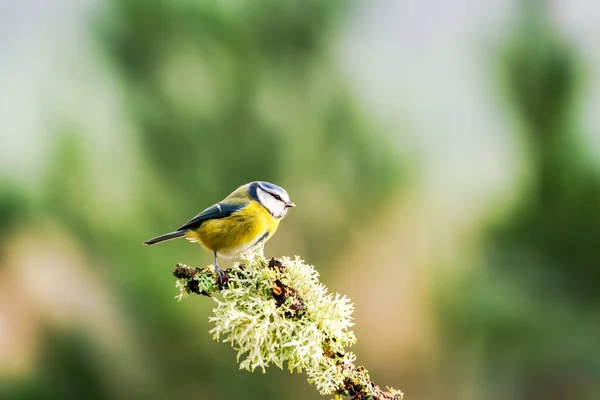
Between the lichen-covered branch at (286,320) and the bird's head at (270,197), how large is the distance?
9.8 inches

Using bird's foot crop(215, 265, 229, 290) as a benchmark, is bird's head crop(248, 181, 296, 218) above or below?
above

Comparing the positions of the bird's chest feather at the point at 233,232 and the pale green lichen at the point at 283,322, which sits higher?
the bird's chest feather at the point at 233,232

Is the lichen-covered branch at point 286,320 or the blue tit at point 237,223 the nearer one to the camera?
the lichen-covered branch at point 286,320

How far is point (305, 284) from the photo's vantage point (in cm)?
73

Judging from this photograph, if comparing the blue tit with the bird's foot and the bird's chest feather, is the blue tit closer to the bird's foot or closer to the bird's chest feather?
the bird's chest feather

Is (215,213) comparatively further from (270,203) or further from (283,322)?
(283,322)

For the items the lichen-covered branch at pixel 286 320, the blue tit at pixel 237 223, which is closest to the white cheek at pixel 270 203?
the blue tit at pixel 237 223

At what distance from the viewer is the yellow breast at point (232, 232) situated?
97cm

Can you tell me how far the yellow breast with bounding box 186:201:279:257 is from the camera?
97cm

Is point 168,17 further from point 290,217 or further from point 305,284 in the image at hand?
point 305,284

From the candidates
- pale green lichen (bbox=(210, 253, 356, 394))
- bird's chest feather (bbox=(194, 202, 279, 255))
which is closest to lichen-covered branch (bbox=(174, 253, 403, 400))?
pale green lichen (bbox=(210, 253, 356, 394))

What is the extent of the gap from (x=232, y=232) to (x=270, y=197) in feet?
0.29

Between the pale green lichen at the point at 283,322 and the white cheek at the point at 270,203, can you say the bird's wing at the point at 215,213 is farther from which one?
the pale green lichen at the point at 283,322

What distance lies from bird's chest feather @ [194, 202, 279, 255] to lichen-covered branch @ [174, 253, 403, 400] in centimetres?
22
